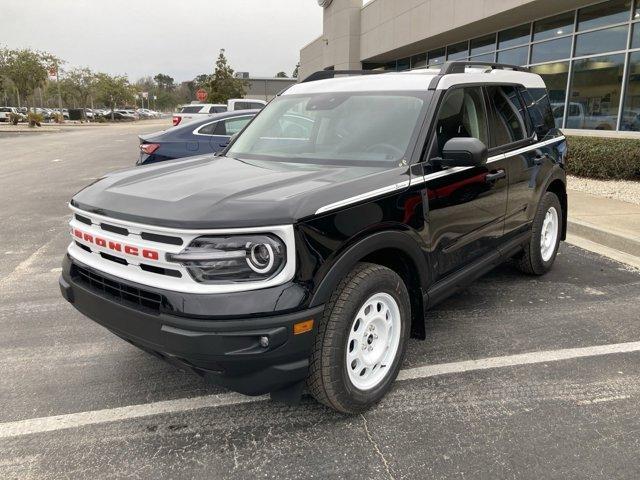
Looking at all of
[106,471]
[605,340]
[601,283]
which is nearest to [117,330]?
[106,471]

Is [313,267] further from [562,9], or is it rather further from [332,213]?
[562,9]

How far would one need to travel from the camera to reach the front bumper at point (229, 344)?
7.75 feet

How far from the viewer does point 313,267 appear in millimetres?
2508

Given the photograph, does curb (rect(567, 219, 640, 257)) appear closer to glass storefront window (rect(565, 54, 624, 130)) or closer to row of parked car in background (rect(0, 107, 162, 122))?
glass storefront window (rect(565, 54, 624, 130))

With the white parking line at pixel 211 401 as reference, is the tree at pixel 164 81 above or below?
above

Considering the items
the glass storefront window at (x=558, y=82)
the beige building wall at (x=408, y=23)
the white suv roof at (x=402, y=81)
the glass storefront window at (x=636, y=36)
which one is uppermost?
the beige building wall at (x=408, y=23)

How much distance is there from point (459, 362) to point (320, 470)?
1.43 metres

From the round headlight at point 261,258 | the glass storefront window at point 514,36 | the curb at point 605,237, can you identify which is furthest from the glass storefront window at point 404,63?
the round headlight at point 261,258

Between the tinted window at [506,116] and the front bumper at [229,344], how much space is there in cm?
253

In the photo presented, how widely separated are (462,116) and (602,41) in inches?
445

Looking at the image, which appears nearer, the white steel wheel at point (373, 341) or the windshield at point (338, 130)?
the white steel wheel at point (373, 341)

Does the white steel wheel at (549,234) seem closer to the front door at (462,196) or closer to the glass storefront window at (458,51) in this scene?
the front door at (462,196)

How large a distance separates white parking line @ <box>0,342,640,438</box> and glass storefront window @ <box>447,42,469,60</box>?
17.5m

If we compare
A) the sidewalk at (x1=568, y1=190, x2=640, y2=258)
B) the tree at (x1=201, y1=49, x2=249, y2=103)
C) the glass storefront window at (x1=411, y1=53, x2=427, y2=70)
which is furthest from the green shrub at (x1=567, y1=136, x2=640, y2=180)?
the tree at (x1=201, y1=49, x2=249, y2=103)
